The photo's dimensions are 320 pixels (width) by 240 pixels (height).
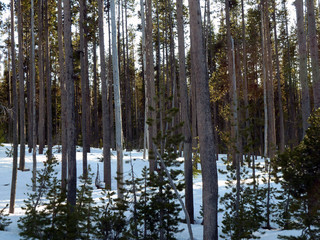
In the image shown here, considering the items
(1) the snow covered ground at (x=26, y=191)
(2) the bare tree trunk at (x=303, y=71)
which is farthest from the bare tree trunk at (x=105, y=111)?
(2) the bare tree trunk at (x=303, y=71)

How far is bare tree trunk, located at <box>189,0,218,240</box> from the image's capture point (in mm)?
6578

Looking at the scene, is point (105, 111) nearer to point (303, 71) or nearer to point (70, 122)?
point (70, 122)

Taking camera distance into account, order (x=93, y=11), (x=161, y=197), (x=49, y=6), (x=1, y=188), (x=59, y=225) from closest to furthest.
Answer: (x=59, y=225) → (x=161, y=197) → (x=1, y=188) → (x=93, y=11) → (x=49, y=6)

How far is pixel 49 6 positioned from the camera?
800 inches

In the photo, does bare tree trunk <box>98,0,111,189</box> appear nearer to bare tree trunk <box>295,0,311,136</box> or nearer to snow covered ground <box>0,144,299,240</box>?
snow covered ground <box>0,144,299,240</box>

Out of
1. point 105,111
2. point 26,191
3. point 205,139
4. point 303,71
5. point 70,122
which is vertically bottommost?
point 26,191

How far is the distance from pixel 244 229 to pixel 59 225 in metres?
4.60

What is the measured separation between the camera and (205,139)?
6789mm

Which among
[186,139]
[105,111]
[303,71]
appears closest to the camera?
[303,71]

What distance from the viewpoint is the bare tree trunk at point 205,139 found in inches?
259

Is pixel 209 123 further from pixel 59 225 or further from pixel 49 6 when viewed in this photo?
pixel 49 6

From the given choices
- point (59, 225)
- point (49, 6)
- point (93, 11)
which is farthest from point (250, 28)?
point (59, 225)

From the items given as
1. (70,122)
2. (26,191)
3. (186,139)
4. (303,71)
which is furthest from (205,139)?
(26,191)

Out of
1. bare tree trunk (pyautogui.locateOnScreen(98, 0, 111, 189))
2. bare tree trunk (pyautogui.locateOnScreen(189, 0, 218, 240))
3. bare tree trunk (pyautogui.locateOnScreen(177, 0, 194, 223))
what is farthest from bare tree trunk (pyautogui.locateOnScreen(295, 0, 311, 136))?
bare tree trunk (pyautogui.locateOnScreen(98, 0, 111, 189))
